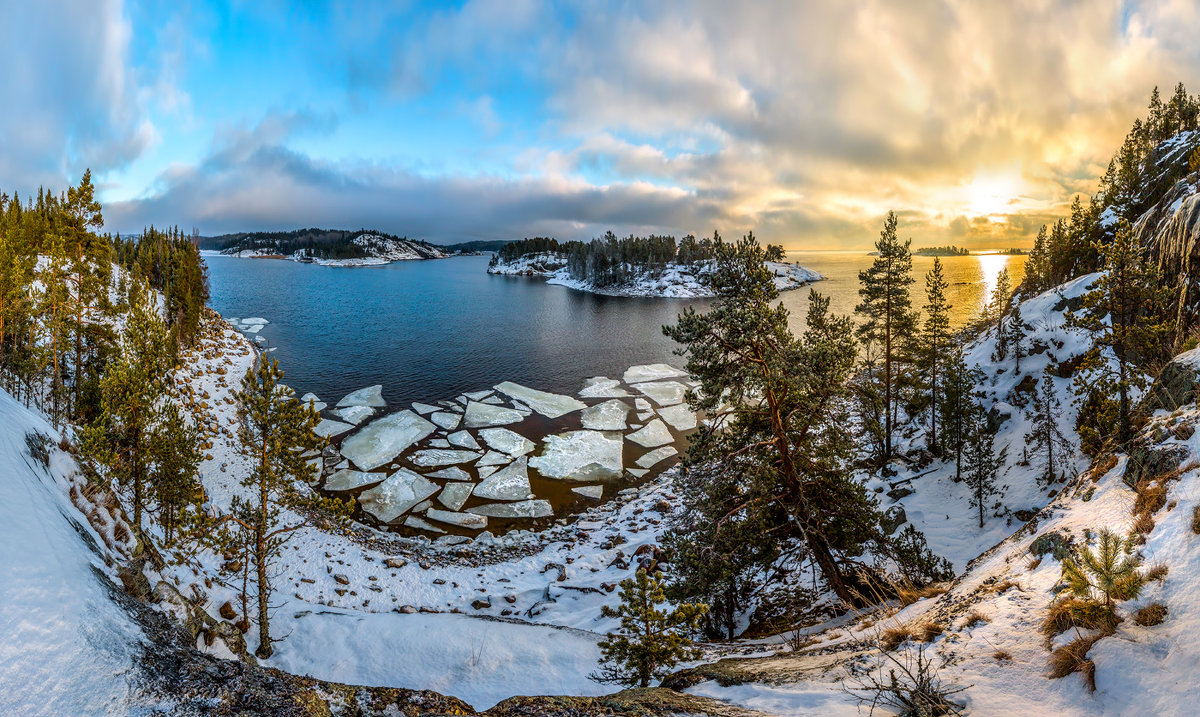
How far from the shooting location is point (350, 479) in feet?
78.1

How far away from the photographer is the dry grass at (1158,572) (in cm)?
512

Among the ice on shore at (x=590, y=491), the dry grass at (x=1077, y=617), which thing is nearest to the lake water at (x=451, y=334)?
the ice on shore at (x=590, y=491)

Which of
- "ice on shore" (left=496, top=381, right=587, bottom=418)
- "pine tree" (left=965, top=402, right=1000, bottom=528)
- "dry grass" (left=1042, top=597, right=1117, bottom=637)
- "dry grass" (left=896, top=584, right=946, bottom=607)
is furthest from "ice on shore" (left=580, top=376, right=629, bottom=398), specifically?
"dry grass" (left=1042, top=597, right=1117, bottom=637)

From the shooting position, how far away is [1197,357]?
10.1m

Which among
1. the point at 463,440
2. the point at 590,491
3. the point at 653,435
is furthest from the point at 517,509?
the point at 653,435

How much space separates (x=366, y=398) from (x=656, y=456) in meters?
24.0

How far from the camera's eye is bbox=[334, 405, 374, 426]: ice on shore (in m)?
31.8

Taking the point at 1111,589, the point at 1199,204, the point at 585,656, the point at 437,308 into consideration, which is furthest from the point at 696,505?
the point at 437,308

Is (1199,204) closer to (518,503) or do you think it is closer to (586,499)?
(586,499)

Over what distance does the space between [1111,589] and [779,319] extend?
6.20 m

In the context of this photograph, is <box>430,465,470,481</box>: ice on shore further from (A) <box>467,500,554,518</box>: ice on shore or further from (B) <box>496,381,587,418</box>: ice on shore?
(B) <box>496,381,587,418</box>: ice on shore

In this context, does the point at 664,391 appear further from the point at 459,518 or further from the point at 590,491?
the point at 459,518

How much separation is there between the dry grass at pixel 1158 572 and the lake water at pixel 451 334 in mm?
35715

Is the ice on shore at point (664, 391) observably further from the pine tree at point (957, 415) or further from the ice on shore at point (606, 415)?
the pine tree at point (957, 415)
